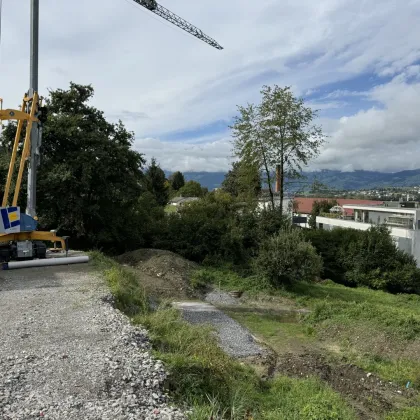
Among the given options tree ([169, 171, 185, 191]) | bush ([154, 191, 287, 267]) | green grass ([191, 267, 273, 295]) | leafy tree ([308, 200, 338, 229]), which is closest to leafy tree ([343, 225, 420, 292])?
bush ([154, 191, 287, 267])

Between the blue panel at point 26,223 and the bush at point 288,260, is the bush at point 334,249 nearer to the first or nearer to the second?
the bush at point 288,260

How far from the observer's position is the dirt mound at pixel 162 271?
16.3 m

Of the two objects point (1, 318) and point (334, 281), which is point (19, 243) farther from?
point (334, 281)

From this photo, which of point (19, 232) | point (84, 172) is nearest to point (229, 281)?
point (84, 172)

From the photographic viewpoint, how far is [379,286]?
2386 centimetres

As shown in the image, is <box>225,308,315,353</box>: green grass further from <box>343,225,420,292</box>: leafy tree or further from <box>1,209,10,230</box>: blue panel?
<box>343,225,420,292</box>: leafy tree

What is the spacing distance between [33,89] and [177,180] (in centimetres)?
6751

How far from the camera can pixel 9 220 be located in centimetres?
1269

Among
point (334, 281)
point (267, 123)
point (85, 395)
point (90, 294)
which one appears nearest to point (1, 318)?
point (90, 294)

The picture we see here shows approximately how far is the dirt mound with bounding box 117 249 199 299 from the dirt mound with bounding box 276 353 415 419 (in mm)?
6540

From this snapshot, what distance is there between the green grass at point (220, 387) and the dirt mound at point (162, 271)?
22.8 feet

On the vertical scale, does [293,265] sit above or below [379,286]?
above

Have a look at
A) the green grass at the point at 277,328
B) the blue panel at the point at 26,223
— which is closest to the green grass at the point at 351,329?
the green grass at the point at 277,328

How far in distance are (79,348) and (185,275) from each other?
12174mm
